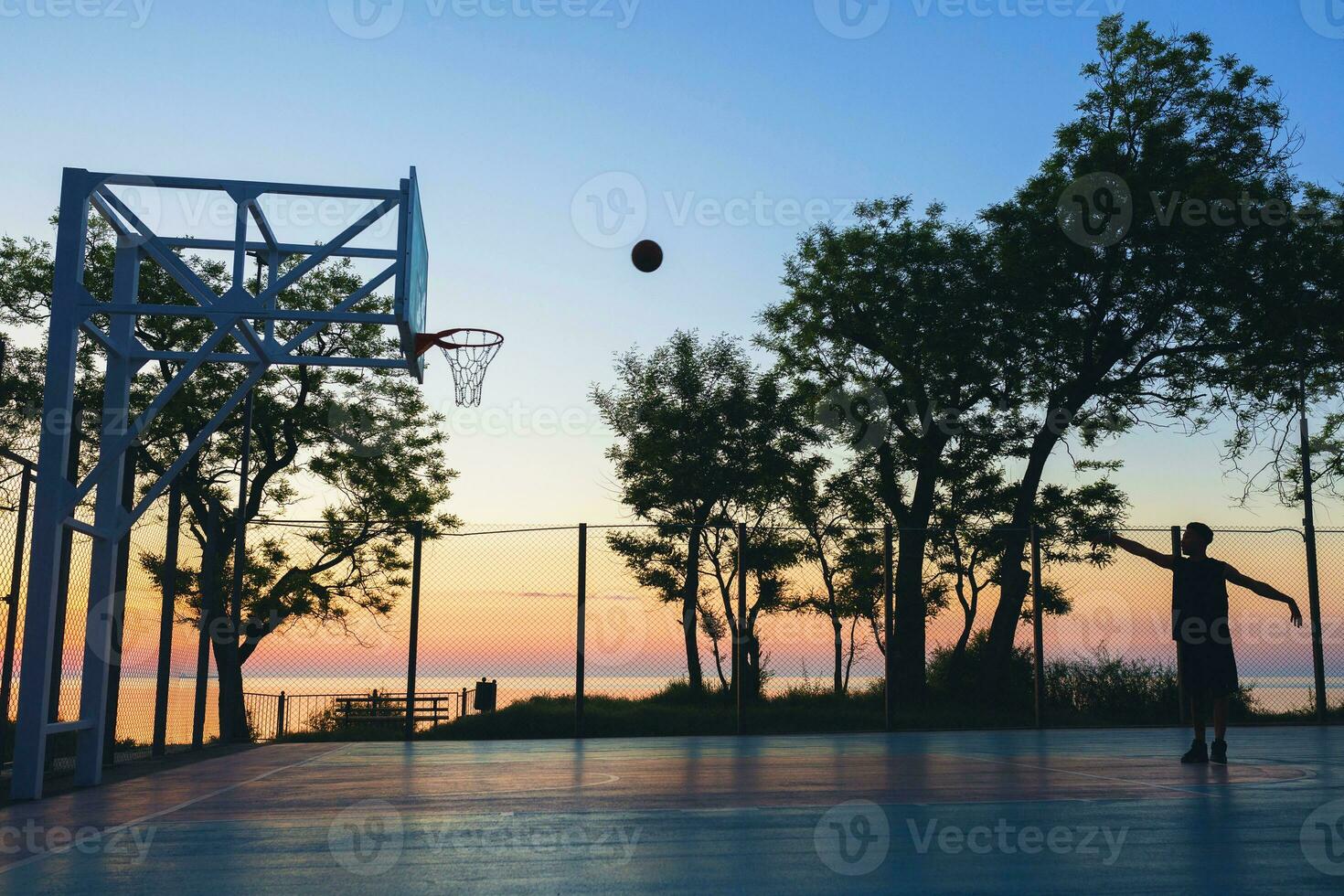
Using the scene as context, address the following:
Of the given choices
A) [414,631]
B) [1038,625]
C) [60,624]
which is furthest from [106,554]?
[1038,625]

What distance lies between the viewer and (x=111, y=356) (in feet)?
31.6

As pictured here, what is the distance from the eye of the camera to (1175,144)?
82.5 ft

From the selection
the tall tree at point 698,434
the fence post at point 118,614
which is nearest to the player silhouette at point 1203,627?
the fence post at point 118,614

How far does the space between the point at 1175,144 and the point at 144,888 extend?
25.9 meters

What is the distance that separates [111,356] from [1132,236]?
21.8m

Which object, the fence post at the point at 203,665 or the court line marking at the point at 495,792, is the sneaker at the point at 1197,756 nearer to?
the court line marking at the point at 495,792

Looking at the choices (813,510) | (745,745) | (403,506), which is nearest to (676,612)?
(813,510)

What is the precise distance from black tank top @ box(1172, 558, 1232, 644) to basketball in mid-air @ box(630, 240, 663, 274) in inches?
282

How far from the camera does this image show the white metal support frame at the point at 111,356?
8.09 meters

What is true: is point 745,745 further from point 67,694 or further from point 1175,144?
point 1175,144

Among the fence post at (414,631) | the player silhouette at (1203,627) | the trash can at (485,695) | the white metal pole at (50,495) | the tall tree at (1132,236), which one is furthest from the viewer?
the tall tree at (1132,236)

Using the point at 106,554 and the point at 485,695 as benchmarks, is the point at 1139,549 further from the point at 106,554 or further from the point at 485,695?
the point at 485,695

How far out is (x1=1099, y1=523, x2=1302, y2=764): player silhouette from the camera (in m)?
9.41

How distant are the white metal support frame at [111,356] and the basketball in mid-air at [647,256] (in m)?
4.32
